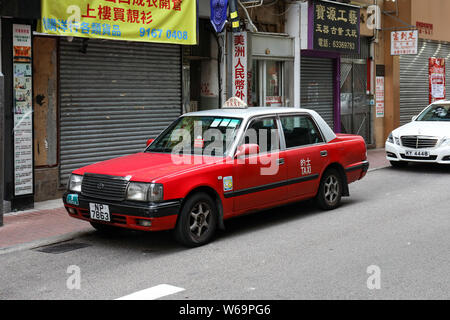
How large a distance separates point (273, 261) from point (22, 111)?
531 centimetres

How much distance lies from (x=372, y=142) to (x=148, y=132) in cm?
968

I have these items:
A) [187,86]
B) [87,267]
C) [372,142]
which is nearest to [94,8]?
[187,86]

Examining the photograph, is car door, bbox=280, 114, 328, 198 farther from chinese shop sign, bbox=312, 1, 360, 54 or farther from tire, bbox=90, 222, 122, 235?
chinese shop sign, bbox=312, 1, 360, 54

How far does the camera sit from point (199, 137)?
8086 mm

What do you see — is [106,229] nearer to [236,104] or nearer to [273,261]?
[273,261]

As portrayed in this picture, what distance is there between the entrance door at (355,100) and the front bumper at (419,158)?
15.4 ft

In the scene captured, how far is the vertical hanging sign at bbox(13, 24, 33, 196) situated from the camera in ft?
31.9

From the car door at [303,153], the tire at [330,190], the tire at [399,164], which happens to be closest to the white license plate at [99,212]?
the car door at [303,153]

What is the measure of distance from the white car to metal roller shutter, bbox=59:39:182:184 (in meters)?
4.95

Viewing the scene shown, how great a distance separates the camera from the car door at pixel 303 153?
8.55 meters

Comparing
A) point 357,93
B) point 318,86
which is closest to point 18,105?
point 318,86

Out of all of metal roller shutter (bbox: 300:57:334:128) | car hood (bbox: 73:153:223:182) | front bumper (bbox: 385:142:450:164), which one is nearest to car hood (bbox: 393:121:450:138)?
front bumper (bbox: 385:142:450:164)

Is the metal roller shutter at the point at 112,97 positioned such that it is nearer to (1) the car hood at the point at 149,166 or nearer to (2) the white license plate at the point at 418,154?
(1) the car hood at the point at 149,166
